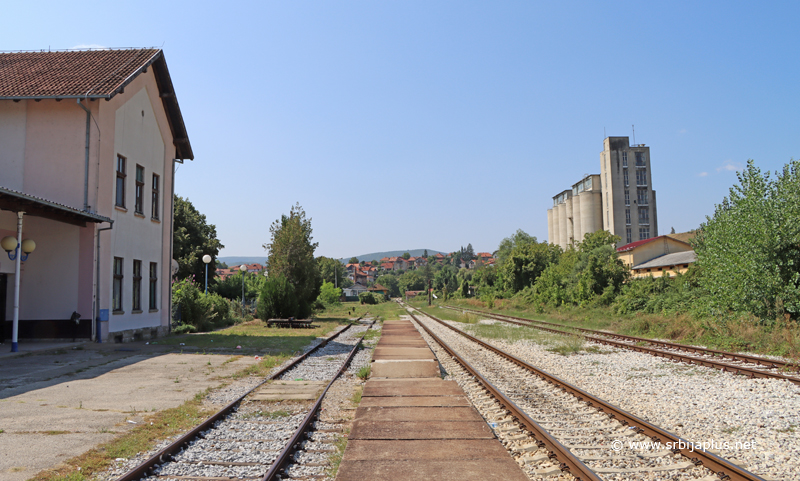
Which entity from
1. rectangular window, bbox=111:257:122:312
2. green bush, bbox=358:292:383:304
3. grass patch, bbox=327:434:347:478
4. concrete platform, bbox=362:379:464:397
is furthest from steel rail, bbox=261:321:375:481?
green bush, bbox=358:292:383:304

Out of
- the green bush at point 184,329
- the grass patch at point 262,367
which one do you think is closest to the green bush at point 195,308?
the green bush at point 184,329

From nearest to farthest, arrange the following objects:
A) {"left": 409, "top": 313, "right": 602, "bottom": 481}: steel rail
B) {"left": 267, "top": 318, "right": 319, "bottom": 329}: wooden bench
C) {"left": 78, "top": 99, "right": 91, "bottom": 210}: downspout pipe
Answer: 1. {"left": 409, "top": 313, "right": 602, "bottom": 481}: steel rail
2. {"left": 78, "top": 99, "right": 91, "bottom": 210}: downspout pipe
3. {"left": 267, "top": 318, "right": 319, "bottom": 329}: wooden bench

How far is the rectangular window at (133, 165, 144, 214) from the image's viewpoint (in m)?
18.8

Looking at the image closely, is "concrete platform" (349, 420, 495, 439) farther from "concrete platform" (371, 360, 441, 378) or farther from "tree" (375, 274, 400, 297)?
"tree" (375, 274, 400, 297)

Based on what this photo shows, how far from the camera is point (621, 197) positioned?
81.8 metres

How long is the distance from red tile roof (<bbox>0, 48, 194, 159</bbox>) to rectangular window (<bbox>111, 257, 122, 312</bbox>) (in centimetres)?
527

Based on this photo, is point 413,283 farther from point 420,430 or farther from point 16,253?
point 420,430

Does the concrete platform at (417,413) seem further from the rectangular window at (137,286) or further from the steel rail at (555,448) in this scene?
the rectangular window at (137,286)

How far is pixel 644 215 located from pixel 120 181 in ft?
268

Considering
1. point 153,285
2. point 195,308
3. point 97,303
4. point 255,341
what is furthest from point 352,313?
point 97,303

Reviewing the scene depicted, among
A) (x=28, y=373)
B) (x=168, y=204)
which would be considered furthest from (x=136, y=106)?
(x=28, y=373)

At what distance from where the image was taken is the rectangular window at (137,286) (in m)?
18.3

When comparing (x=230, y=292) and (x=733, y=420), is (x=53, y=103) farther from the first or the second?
(x=230, y=292)

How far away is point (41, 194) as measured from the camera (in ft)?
51.7
